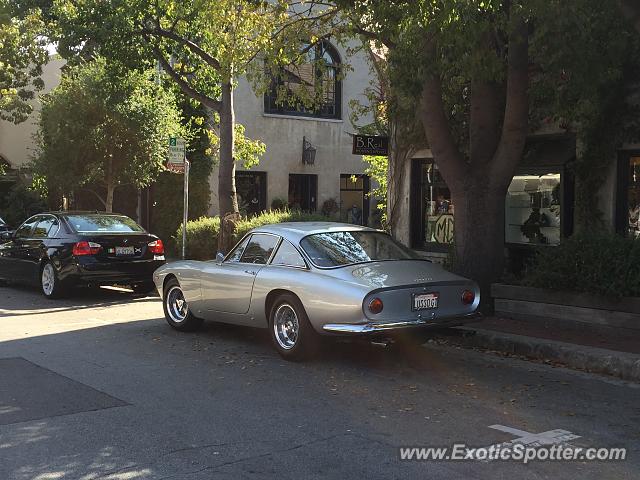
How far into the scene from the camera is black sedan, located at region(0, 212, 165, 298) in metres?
12.2

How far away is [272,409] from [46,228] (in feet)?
29.1

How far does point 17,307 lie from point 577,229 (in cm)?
921

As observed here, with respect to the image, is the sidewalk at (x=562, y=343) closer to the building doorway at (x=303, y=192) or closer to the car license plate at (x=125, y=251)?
the car license plate at (x=125, y=251)

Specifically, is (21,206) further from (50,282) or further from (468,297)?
(468,297)

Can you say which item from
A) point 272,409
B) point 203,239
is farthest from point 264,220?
point 272,409

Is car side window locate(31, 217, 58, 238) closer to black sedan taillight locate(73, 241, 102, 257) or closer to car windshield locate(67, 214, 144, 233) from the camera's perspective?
car windshield locate(67, 214, 144, 233)

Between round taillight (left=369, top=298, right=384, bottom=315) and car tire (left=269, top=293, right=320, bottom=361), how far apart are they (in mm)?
792

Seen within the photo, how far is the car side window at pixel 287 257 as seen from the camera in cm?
764

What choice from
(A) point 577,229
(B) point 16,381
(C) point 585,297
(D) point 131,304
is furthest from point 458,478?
(D) point 131,304

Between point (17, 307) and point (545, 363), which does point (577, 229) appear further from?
point (17, 307)

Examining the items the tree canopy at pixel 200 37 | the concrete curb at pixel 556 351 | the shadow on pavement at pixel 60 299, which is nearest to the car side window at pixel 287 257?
the concrete curb at pixel 556 351

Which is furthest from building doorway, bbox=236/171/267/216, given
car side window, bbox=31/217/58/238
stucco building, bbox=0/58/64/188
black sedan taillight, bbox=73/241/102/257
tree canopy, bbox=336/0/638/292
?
tree canopy, bbox=336/0/638/292

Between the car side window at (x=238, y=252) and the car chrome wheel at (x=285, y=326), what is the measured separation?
1.17 m

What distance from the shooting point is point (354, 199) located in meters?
27.6
